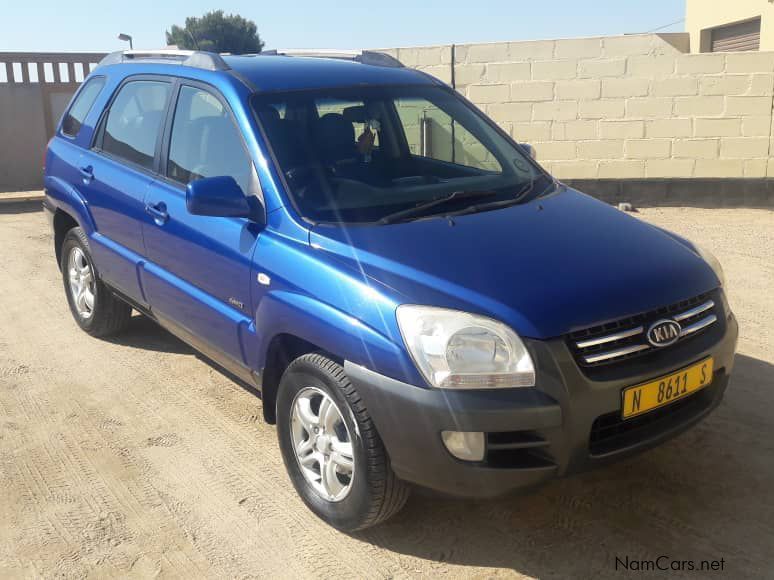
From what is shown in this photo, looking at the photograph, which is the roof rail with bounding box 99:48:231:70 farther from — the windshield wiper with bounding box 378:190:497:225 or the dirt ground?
the dirt ground

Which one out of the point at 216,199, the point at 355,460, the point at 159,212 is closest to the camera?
the point at 355,460

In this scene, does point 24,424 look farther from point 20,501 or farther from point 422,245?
point 422,245

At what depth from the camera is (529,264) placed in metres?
2.93

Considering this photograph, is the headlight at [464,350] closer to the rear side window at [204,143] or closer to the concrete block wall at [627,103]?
the rear side window at [204,143]

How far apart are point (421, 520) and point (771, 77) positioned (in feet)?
26.2

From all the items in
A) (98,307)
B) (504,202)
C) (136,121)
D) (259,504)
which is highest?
(136,121)

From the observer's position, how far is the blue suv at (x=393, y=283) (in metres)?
2.62

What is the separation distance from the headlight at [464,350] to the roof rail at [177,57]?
1965 millimetres

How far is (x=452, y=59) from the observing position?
10344mm

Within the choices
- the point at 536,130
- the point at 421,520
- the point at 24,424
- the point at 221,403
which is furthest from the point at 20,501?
the point at 536,130

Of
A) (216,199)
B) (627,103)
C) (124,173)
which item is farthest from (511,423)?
(627,103)

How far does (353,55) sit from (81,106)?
6.64 feet

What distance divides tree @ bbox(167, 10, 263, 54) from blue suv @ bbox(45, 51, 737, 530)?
59764mm

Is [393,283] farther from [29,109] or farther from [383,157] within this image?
[29,109]
